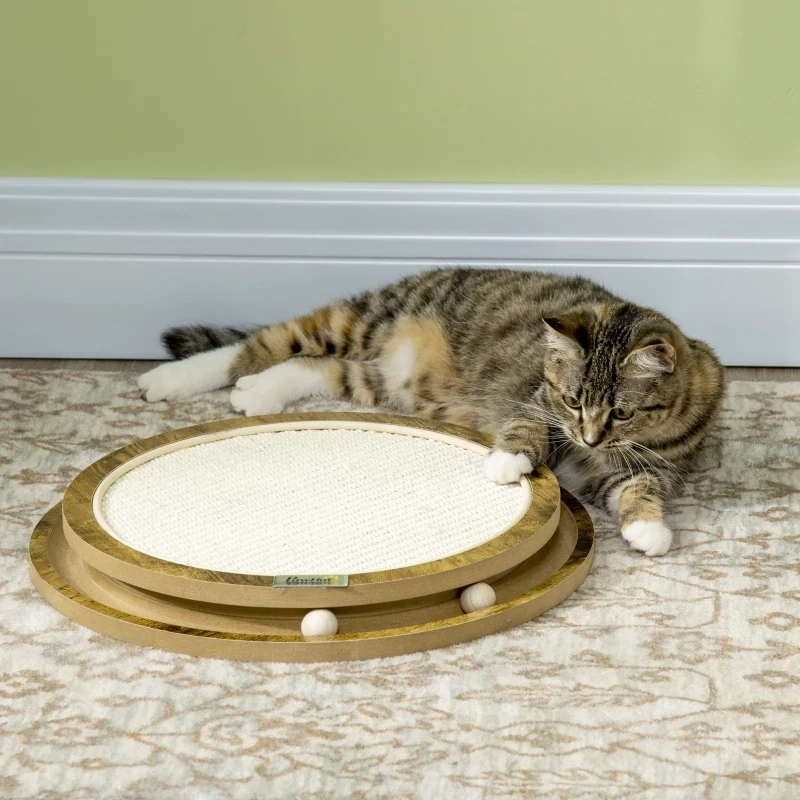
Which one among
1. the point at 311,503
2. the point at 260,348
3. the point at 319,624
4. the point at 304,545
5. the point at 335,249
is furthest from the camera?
the point at 335,249

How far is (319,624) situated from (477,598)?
0.87 feet

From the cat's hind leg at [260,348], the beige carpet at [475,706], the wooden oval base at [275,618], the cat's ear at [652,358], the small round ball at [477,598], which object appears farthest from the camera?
the cat's hind leg at [260,348]

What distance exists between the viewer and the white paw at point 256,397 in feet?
8.33

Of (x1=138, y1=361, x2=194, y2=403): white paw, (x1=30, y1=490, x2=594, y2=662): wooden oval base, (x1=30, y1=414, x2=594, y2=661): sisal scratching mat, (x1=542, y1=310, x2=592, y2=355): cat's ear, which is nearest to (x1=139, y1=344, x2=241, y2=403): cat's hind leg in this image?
(x1=138, y1=361, x2=194, y2=403): white paw

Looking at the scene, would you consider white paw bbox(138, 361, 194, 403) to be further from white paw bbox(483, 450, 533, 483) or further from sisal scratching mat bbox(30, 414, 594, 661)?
white paw bbox(483, 450, 533, 483)

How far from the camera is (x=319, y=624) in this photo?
5.40 feet

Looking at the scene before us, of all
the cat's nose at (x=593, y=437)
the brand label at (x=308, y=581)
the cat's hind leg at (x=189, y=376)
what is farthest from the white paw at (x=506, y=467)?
the cat's hind leg at (x=189, y=376)

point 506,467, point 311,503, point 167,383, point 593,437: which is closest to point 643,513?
point 593,437

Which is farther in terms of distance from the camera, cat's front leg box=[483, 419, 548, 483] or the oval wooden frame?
cat's front leg box=[483, 419, 548, 483]

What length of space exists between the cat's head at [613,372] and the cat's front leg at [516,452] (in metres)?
0.07

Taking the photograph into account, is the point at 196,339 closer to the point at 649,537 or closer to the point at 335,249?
the point at 335,249

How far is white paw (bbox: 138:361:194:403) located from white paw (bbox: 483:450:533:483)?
916 mm

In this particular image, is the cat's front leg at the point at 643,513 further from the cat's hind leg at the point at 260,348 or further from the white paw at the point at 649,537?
the cat's hind leg at the point at 260,348

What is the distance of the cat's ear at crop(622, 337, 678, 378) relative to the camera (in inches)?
75.9
